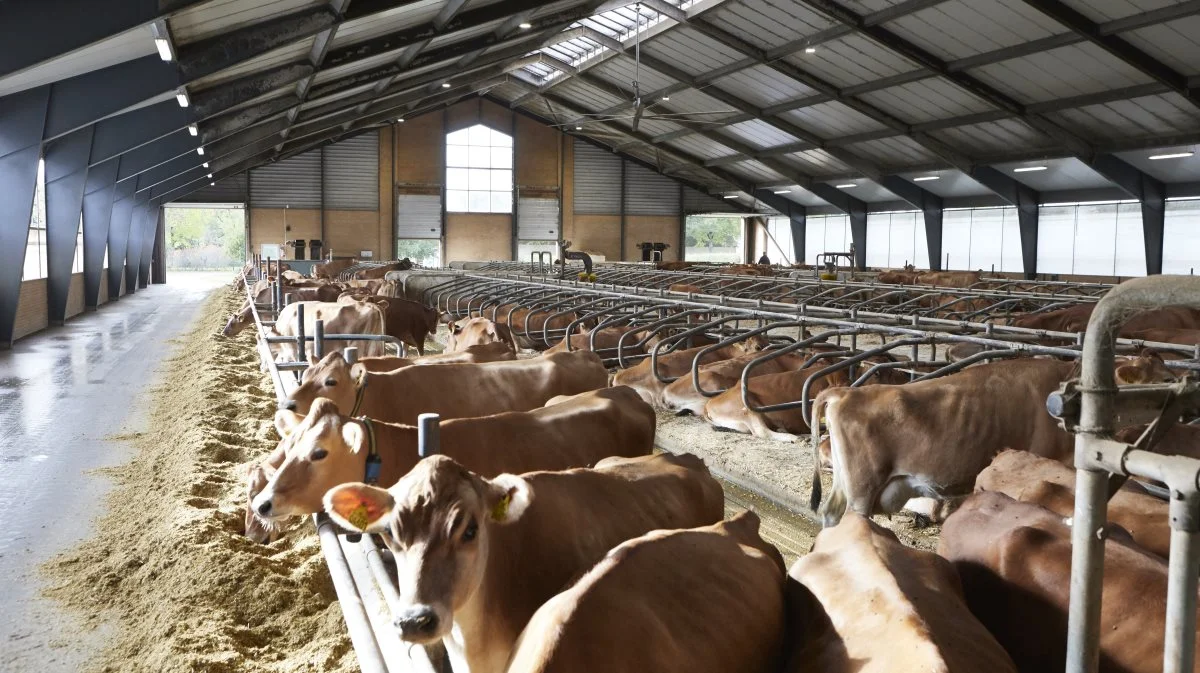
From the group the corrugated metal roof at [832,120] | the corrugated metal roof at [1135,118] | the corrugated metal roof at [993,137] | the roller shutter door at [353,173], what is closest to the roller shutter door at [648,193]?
the roller shutter door at [353,173]

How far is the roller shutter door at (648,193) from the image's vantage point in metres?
42.2

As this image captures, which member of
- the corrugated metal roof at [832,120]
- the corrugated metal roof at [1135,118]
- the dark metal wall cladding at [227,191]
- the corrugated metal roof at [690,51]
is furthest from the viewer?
the dark metal wall cladding at [227,191]

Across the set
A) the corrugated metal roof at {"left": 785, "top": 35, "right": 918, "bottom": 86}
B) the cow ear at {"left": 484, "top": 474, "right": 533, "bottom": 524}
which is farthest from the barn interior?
the cow ear at {"left": 484, "top": 474, "right": 533, "bottom": 524}

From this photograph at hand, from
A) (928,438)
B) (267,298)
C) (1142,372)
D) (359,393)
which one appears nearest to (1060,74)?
(1142,372)

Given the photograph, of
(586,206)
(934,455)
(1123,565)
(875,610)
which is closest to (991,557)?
(1123,565)

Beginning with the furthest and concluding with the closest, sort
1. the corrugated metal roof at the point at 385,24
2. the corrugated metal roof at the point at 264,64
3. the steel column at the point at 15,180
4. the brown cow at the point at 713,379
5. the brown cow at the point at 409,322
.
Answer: the brown cow at the point at 409,322, the corrugated metal roof at the point at 385,24, the corrugated metal roof at the point at 264,64, the steel column at the point at 15,180, the brown cow at the point at 713,379

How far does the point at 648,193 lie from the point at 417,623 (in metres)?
40.9

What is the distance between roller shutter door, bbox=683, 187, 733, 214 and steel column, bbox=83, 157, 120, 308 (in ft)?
86.4

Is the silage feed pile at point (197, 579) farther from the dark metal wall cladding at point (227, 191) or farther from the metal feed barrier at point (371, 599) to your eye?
the dark metal wall cladding at point (227, 191)

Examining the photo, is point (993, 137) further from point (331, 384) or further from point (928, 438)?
point (331, 384)

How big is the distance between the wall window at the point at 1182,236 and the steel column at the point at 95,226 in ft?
83.6

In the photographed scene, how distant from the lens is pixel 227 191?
38.1m

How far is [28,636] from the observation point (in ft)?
14.2

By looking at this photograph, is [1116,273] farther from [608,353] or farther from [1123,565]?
[1123,565]
